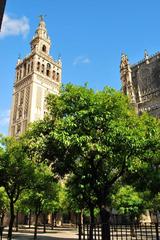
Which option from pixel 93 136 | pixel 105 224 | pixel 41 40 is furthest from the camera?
pixel 41 40

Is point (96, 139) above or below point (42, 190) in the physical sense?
above

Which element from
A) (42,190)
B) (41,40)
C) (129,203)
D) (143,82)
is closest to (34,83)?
(41,40)

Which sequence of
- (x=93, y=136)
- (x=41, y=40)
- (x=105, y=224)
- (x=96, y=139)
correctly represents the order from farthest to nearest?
(x=41, y=40), (x=96, y=139), (x=93, y=136), (x=105, y=224)

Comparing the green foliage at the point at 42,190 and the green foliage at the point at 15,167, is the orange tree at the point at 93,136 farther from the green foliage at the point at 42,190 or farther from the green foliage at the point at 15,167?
the green foliage at the point at 15,167

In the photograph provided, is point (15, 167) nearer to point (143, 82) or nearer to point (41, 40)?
point (143, 82)

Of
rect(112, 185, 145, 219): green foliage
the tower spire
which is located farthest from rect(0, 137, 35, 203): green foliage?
the tower spire

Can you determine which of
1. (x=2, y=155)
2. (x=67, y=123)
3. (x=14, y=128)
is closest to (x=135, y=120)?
(x=67, y=123)

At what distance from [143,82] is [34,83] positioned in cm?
2894

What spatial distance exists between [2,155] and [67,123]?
383 inches

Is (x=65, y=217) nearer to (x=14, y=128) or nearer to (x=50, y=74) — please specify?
(x=14, y=128)

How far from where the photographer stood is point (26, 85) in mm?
80938

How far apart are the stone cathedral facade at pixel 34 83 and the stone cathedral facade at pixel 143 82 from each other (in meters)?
20.0

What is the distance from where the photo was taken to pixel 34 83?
79062 mm

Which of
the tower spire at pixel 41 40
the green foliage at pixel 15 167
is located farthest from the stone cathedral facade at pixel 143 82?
the green foliage at pixel 15 167
